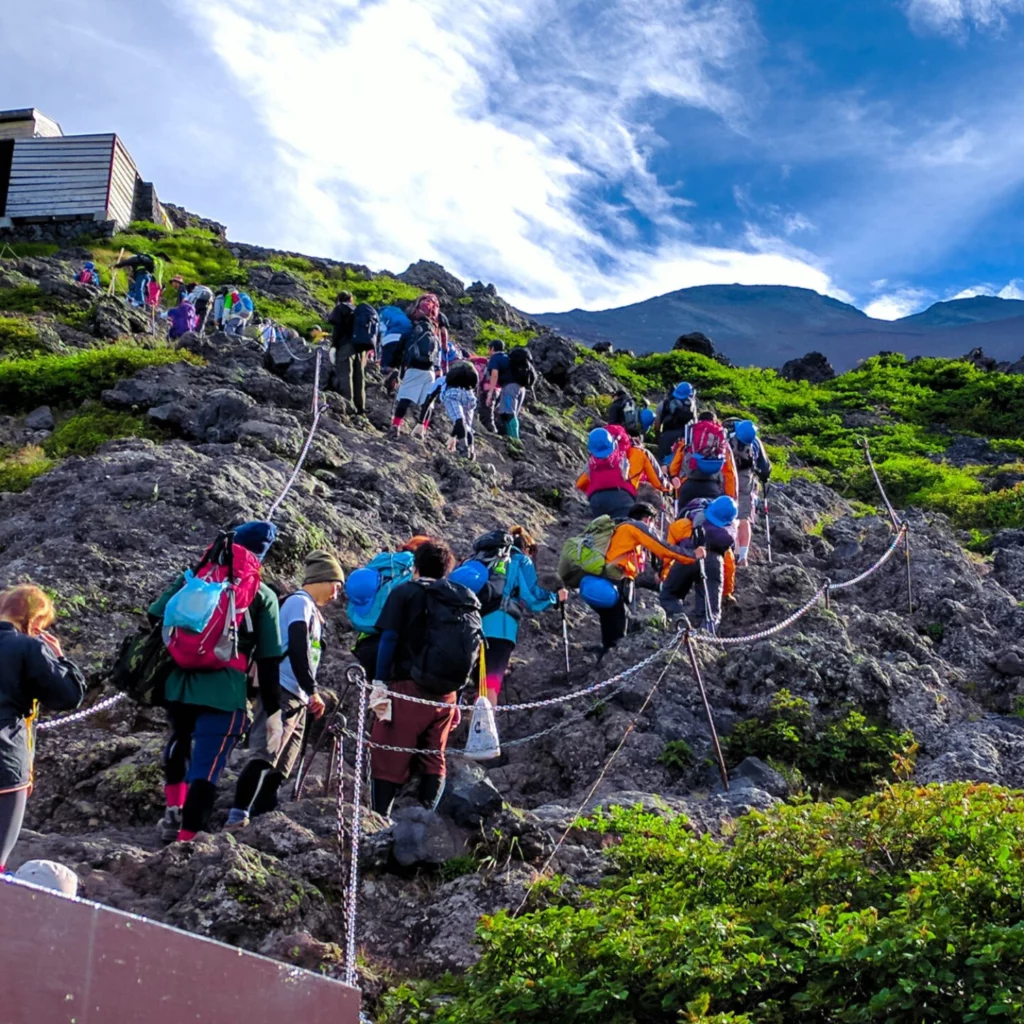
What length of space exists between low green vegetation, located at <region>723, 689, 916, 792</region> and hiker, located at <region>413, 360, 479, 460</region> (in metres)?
7.65

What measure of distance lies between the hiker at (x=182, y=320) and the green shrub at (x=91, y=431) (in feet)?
27.7

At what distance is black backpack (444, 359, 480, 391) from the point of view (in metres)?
15.3

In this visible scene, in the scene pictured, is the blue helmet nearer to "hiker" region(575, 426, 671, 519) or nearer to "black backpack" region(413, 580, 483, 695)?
"hiker" region(575, 426, 671, 519)

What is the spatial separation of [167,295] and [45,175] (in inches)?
425

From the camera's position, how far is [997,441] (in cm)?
2567

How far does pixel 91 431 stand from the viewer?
1345 centimetres

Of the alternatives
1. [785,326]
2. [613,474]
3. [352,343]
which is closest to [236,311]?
[352,343]

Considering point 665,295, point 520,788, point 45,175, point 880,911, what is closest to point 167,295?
point 45,175

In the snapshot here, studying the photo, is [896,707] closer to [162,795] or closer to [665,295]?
[162,795]

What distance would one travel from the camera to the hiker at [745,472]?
534 inches

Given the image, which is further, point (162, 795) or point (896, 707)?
point (896, 707)

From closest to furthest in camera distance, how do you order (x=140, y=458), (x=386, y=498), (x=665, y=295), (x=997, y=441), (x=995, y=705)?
(x=995, y=705), (x=140, y=458), (x=386, y=498), (x=997, y=441), (x=665, y=295)

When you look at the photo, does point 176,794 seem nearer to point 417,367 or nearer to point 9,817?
point 9,817

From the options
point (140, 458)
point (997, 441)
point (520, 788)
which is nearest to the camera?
point (520, 788)
